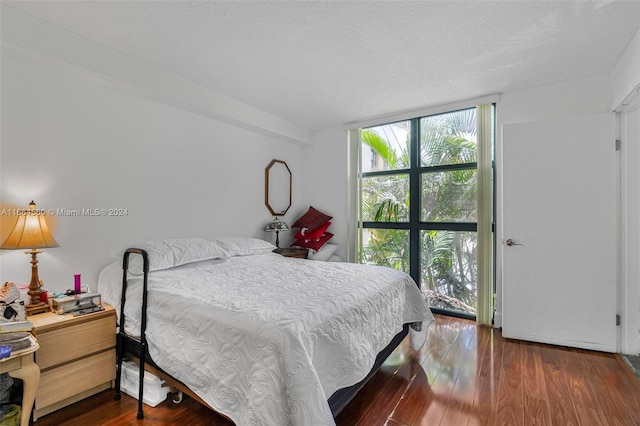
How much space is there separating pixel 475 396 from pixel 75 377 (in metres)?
2.61

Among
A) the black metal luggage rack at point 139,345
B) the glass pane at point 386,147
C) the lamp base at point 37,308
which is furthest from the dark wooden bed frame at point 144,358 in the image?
the glass pane at point 386,147

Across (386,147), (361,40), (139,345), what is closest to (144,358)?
(139,345)

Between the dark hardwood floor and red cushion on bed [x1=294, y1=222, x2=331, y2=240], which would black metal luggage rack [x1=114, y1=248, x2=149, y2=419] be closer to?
the dark hardwood floor

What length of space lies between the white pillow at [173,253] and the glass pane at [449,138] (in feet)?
9.08

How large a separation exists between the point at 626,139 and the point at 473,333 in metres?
2.25

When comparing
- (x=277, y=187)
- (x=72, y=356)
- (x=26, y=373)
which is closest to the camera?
(x=26, y=373)

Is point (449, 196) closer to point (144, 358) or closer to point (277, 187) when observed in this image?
point (277, 187)

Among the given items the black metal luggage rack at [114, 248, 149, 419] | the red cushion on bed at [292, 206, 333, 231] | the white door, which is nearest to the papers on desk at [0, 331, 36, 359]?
the black metal luggage rack at [114, 248, 149, 419]

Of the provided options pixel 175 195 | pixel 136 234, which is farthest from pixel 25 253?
pixel 175 195

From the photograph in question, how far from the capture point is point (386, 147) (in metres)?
4.25

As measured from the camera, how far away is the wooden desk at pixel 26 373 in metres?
1.50

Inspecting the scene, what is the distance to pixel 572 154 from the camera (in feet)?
9.31

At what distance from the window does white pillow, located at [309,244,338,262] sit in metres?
0.38

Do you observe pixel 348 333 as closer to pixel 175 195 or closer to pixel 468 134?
pixel 175 195
